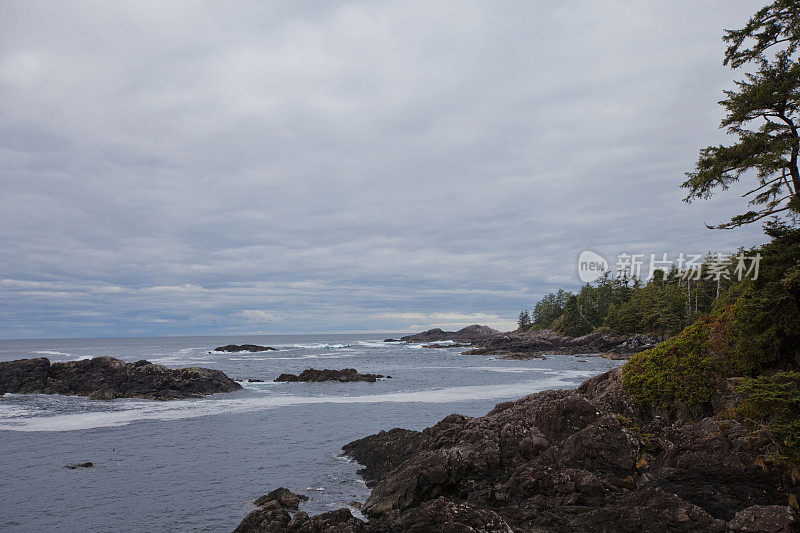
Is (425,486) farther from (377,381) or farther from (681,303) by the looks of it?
(681,303)

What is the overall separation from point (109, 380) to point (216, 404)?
1470cm

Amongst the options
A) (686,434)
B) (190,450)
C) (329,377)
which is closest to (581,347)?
(329,377)

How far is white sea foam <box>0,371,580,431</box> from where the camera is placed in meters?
28.9

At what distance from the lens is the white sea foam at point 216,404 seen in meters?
28.9

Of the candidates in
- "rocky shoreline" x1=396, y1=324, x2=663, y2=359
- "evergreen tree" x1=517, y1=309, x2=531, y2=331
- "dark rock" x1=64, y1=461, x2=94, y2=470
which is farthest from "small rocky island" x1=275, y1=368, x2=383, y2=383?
"evergreen tree" x1=517, y1=309, x2=531, y2=331

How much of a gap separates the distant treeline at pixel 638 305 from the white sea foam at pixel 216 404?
32851 mm

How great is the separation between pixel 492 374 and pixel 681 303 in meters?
43.2

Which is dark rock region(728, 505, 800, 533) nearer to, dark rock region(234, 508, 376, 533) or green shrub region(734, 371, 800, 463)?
green shrub region(734, 371, 800, 463)

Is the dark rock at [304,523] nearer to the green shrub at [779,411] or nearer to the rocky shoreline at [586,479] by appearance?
the rocky shoreline at [586,479]

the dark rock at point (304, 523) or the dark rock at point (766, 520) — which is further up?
the dark rock at point (766, 520)

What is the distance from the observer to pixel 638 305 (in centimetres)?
8775

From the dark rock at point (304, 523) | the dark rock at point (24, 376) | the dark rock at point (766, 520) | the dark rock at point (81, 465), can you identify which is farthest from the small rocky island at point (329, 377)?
the dark rock at point (766, 520)

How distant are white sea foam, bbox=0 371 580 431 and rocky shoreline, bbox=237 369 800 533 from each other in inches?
831

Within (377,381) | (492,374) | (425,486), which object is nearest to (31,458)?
(425,486)
